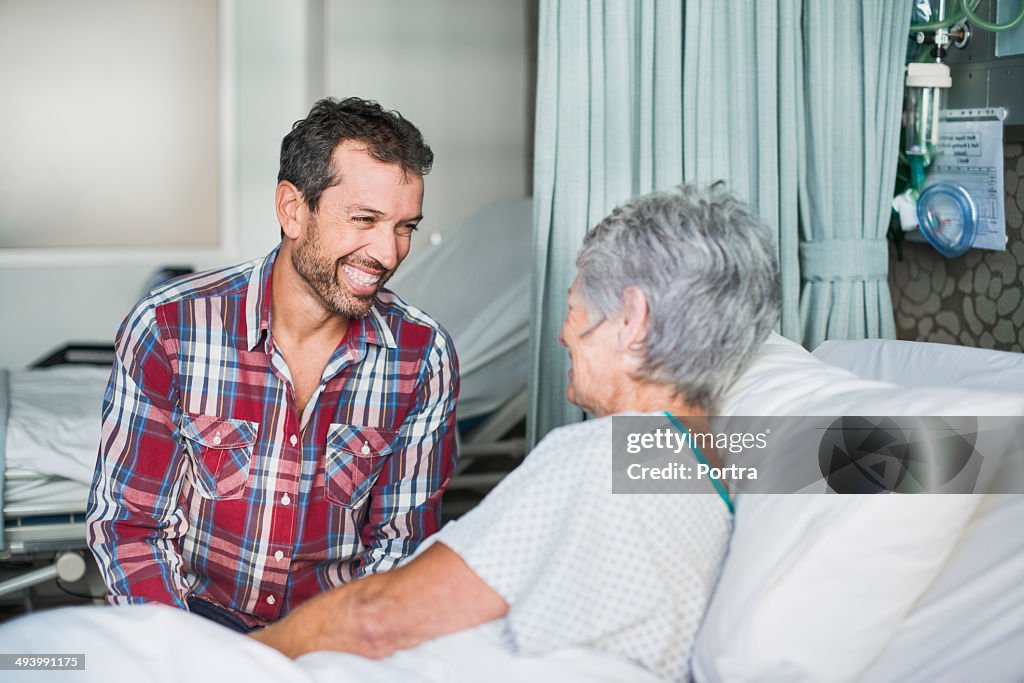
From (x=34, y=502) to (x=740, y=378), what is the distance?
5.94ft

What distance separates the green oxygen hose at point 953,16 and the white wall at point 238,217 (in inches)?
121

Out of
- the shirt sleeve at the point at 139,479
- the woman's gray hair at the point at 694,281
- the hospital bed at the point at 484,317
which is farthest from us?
the hospital bed at the point at 484,317

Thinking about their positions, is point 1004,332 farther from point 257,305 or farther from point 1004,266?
point 257,305

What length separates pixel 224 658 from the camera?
0.95 meters

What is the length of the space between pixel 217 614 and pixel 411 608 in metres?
0.64

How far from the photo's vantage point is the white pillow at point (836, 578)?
3.11ft

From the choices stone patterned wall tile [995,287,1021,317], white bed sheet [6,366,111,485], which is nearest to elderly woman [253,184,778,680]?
stone patterned wall tile [995,287,1021,317]

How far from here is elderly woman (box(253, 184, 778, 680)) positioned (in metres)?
1.00

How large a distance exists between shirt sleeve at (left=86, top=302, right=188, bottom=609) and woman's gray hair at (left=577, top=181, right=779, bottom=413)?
2.41 feet

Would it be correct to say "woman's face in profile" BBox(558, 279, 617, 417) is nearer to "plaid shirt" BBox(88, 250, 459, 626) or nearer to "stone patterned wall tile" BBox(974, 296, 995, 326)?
"plaid shirt" BBox(88, 250, 459, 626)

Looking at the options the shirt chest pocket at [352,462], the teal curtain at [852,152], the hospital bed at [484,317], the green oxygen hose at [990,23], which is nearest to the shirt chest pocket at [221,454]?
the shirt chest pocket at [352,462]

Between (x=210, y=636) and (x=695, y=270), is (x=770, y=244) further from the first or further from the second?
(x=210, y=636)

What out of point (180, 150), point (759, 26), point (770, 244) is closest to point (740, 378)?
point (770, 244)

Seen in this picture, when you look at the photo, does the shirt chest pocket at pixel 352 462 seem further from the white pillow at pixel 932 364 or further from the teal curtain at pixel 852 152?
the teal curtain at pixel 852 152
